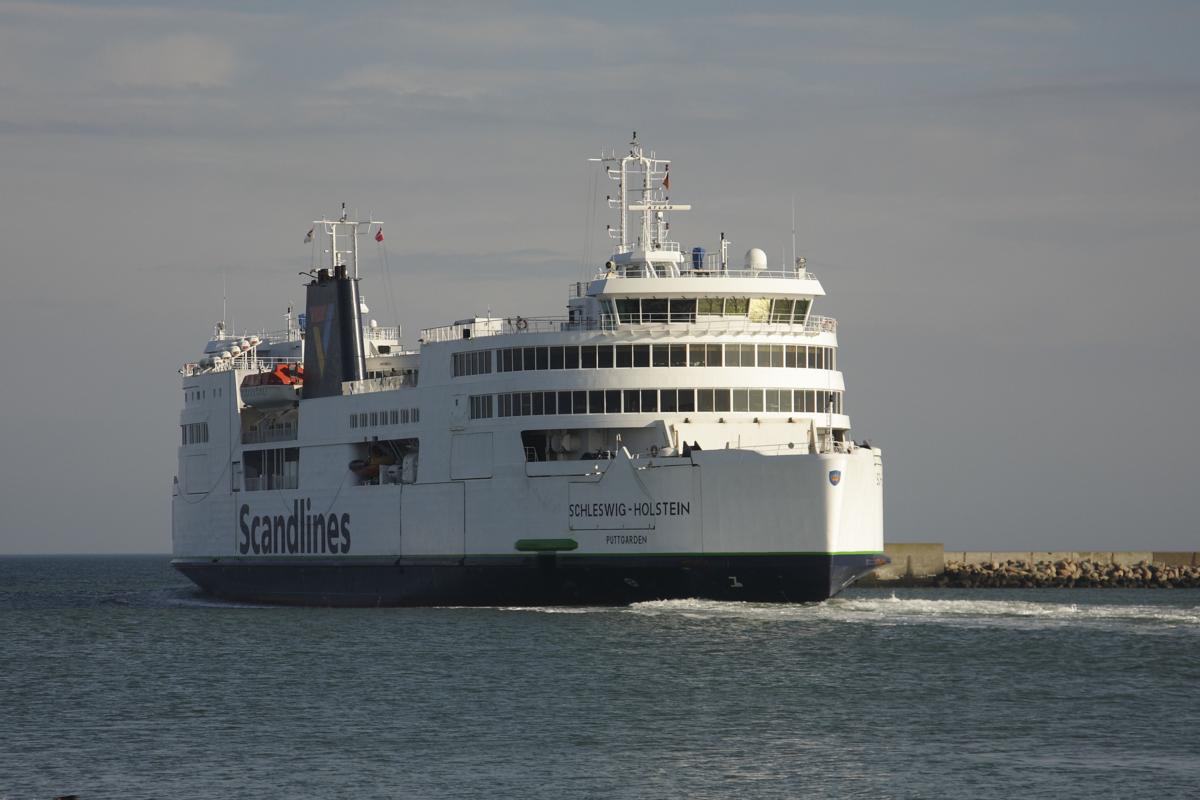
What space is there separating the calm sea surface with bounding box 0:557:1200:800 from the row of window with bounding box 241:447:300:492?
9.89m

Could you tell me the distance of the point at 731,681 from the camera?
115 ft

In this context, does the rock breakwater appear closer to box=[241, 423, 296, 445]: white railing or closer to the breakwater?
the breakwater

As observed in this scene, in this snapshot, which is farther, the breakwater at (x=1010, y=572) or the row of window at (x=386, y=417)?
the breakwater at (x=1010, y=572)

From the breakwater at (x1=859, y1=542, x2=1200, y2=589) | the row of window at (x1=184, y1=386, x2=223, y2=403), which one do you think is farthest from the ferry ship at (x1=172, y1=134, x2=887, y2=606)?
the breakwater at (x1=859, y1=542, x2=1200, y2=589)

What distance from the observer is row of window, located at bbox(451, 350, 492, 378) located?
49594 mm

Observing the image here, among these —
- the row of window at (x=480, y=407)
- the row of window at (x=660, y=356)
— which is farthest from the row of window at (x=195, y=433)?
the row of window at (x=660, y=356)

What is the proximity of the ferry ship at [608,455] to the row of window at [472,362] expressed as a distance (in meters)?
0.07

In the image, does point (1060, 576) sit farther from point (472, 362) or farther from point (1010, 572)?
point (472, 362)

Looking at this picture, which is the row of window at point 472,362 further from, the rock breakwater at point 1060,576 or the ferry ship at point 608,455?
the rock breakwater at point 1060,576

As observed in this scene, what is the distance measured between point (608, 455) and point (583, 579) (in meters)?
3.21

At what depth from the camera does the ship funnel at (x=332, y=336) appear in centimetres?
5756

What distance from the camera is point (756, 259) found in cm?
4984

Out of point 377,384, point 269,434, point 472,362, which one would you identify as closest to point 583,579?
point 472,362

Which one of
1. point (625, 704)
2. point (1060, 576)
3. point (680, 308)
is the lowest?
point (625, 704)
